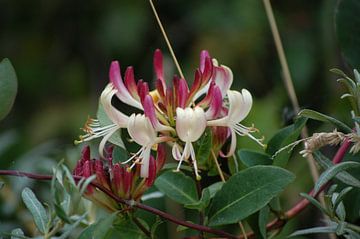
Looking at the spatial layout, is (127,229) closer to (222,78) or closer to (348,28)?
(222,78)

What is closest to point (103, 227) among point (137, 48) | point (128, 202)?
point (128, 202)

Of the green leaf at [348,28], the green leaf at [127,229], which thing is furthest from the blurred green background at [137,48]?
the green leaf at [127,229]

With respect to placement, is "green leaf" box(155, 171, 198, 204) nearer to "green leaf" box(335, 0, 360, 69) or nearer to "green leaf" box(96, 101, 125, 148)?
"green leaf" box(96, 101, 125, 148)

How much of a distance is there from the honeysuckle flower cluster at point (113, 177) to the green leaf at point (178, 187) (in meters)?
0.04

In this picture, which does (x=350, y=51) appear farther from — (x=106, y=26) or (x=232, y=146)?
(x=106, y=26)

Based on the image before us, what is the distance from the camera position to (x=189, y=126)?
1.95 ft

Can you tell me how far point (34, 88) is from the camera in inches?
84.4

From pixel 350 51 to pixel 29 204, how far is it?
1.34 ft

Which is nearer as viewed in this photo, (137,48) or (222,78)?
(222,78)

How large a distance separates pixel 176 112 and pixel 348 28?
31 centimetres

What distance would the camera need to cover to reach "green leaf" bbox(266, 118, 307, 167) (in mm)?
630

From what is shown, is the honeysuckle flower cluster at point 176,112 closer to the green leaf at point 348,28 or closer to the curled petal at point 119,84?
the curled petal at point 119,84

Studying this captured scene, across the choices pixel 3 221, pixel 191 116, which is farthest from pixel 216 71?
pixel 3 221

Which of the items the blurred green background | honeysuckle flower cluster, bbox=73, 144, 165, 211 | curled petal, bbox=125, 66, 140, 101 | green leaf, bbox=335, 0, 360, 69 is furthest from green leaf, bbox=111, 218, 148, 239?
the blurred green background
